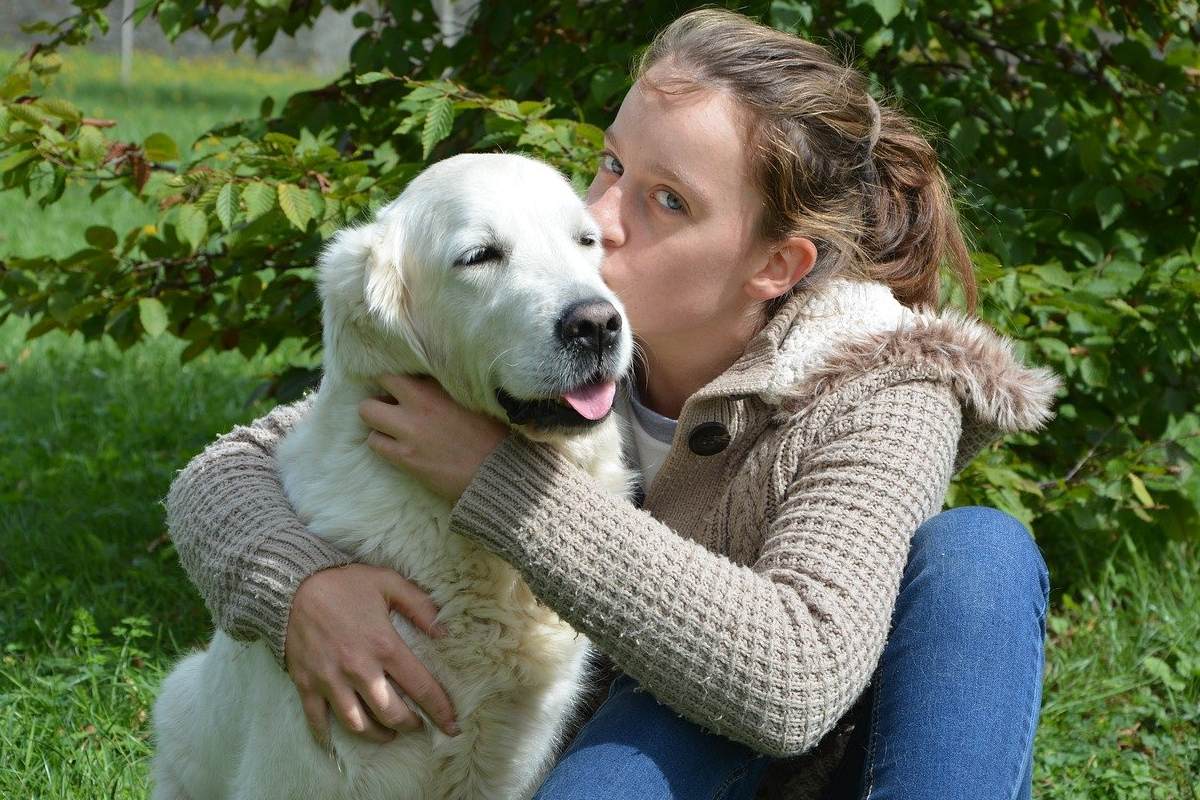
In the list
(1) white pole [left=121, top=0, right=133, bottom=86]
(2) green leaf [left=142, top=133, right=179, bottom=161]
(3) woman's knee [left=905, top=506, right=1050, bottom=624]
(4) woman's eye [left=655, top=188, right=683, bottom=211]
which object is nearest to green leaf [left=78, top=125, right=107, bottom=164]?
(2) green leaf [left=142, top=133, right=179, bottom=161]

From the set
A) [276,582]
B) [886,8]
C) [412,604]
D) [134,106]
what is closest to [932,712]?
[412,604]

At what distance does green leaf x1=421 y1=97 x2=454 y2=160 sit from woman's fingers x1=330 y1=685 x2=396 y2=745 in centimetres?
119

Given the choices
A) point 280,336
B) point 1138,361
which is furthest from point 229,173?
point 1138,361

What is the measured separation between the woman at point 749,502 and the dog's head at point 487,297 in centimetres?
8

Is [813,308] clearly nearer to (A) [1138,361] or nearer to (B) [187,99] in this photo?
(A) [1138,361]

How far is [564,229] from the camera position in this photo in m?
2.13

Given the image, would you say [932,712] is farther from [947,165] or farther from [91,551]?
[91,551]

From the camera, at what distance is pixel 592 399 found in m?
2.01

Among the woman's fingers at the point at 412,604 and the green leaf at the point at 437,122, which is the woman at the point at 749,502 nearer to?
the woman's fingers at the point at 412,604

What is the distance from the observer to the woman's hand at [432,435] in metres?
A: 2.04

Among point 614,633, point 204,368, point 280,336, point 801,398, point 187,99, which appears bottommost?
point 187,99

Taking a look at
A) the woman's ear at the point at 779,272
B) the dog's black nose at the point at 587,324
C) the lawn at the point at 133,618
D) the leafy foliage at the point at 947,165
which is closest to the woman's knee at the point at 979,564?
the woman's ear at the point at 779,272

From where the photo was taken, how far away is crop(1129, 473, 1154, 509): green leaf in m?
3.24

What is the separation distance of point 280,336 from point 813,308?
178cm
